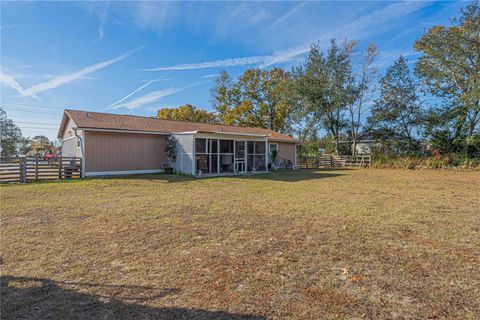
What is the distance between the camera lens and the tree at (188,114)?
120 feet

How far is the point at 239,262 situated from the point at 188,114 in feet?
115

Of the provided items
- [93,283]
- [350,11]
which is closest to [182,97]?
[350,11]

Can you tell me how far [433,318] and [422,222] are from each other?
11.5 feet

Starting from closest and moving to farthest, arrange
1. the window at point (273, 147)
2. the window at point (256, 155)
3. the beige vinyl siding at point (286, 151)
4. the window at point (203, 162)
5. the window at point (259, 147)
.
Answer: the window at point (203, 162) < the window at point (256, 155) < the window at point (259, 147) < the window at point (273, 147) < the beige vinyl siding at point (286, 151)

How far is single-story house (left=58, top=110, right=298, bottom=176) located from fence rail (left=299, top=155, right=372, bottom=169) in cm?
893

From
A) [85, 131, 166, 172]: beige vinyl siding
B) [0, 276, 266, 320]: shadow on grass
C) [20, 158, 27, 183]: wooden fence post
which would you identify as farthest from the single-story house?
[0, 276, 266, 320]: shadow on grass

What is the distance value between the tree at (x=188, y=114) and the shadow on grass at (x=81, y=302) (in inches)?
1347

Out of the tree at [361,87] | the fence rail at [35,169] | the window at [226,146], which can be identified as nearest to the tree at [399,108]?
the tree at [361,87]

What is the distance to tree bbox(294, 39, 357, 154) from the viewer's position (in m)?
23.7

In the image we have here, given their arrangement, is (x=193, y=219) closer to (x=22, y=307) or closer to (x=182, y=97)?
(x=22, y=307)

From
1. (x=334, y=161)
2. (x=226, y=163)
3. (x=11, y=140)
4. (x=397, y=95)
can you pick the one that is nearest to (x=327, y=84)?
(x=397, y=95)

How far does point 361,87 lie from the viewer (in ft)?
78.6

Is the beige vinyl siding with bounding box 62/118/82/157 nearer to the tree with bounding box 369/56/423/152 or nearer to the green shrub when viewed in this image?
the green shrub

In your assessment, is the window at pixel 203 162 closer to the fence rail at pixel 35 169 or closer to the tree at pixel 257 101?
the fence rail at pixel 35 169
